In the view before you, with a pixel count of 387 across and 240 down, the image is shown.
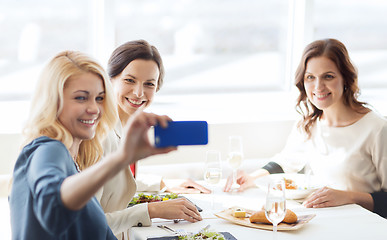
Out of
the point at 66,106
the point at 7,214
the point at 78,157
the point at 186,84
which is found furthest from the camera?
the point at 186,84

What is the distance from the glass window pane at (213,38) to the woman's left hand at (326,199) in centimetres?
207

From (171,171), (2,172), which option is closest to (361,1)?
(171,171)

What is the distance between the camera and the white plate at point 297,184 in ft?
7.99

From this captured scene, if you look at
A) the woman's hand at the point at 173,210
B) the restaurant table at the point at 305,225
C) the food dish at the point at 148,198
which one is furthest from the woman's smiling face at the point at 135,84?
the woman's hand at the point at 173,210

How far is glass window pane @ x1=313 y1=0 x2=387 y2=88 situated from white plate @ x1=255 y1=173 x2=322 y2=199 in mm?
2102

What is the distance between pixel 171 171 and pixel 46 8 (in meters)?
1.57

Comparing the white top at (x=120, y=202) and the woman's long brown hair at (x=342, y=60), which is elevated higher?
the woman's long brown hair at (x=342, y=60)

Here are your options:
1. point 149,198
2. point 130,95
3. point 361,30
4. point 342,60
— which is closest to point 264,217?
point 149,198

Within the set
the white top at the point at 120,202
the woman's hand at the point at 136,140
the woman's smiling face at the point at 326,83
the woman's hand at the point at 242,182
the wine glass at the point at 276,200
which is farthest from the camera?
the woman's smiling face at the point at 326,83

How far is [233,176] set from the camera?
2658mm

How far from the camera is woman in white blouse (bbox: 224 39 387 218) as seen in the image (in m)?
2.71

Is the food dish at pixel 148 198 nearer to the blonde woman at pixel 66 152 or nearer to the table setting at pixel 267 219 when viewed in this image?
the table setting at pixel 267 219

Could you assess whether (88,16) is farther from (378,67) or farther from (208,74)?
(378,67)

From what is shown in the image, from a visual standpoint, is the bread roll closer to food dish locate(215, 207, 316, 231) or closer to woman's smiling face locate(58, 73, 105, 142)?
food dish locate(215, 207, 316, 231)
